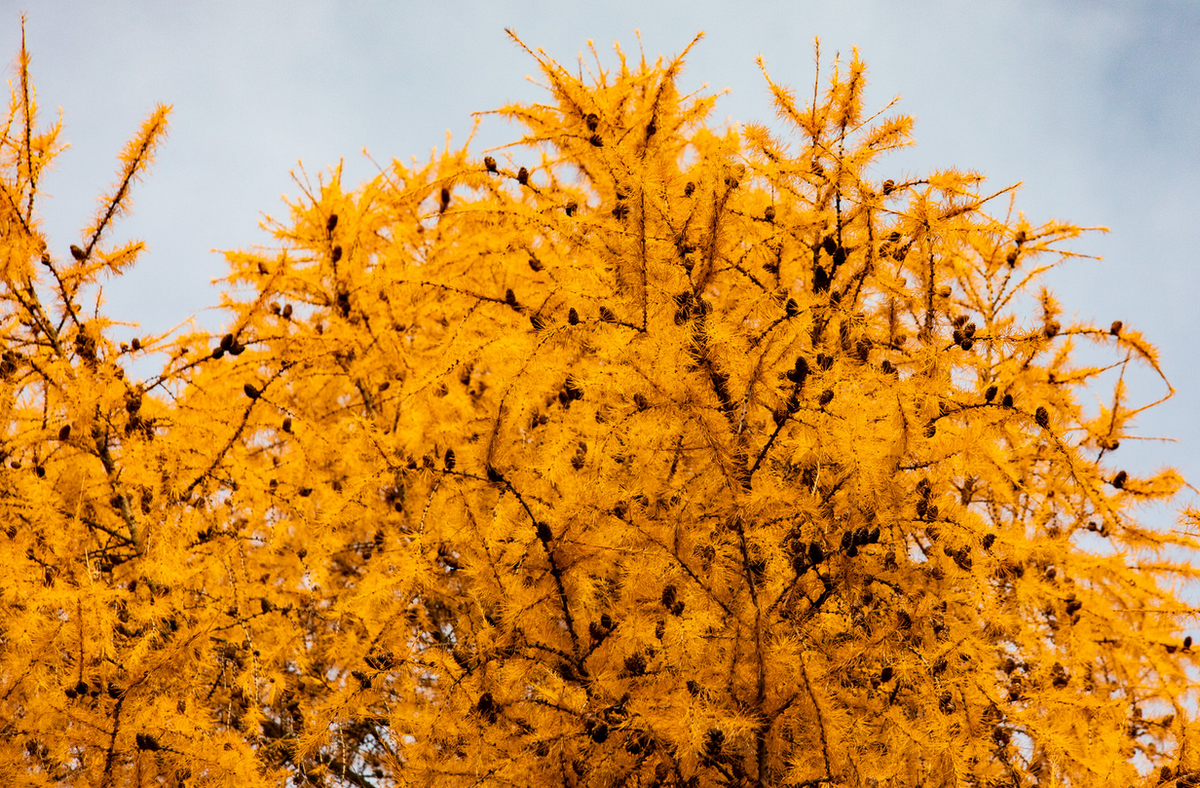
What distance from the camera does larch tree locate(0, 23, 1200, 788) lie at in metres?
2.32

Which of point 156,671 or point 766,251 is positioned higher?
point 766,251

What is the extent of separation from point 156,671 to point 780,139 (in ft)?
→ 8.53

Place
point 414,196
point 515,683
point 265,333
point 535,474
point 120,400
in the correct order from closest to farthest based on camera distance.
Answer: point 515,683 < point 535,474 < point 120,400 < point 265,333 < point 414,196

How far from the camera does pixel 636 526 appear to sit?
237 cm

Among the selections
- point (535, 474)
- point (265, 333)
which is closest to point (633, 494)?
point (535, 474)

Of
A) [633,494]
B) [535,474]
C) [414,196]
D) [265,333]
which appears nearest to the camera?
[633,494]

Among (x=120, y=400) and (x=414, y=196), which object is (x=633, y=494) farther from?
(x=414, y=196)

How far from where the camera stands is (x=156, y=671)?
269 centimetres

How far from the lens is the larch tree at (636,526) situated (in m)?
2.32

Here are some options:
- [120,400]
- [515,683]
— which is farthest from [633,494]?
[120,400]

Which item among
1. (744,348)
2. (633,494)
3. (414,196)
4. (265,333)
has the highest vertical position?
(414,196)

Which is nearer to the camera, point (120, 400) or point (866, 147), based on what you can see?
point (866, 147)

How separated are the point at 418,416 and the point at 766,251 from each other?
1530 mm

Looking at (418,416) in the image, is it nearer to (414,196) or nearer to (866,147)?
(414,196)
